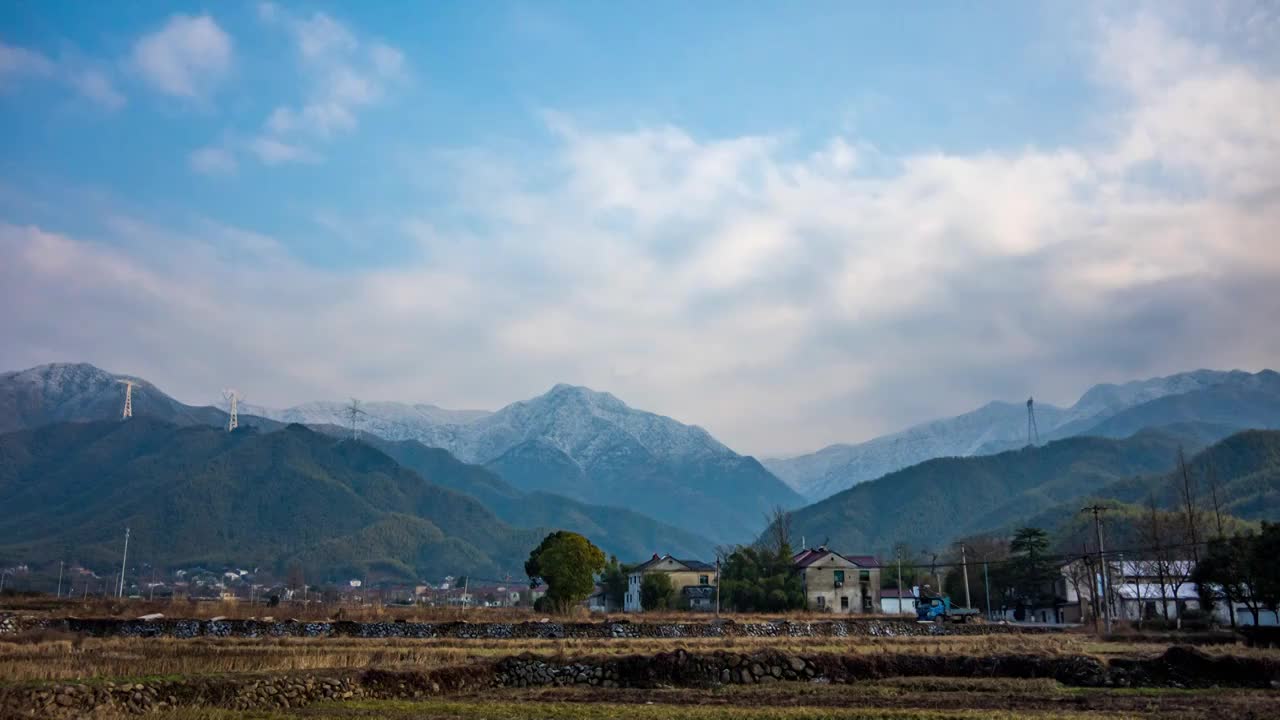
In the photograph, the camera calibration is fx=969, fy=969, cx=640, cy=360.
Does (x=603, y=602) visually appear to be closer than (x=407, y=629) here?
No

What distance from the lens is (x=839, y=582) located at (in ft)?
303

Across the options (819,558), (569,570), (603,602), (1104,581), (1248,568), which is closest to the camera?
(1248,568)

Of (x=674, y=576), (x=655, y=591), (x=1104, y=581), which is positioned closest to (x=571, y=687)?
(x=1104, y=581)

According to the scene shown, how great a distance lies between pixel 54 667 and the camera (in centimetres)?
2500

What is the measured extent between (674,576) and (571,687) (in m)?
80.7

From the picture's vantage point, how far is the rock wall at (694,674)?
70.0 ft

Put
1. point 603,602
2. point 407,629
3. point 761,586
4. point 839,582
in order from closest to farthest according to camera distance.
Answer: point 407,629, point 761,586, point 839,582, point 603,602

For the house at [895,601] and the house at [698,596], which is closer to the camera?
the house at [698,596]

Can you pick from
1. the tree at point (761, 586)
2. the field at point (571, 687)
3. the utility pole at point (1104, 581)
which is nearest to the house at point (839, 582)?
the tree at point (761, 586)

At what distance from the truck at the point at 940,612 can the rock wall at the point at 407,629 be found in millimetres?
12486

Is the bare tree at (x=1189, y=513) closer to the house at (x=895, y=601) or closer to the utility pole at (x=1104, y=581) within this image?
the utility pole at (x=1104, y=581)

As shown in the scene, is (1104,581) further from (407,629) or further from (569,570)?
(407,629)

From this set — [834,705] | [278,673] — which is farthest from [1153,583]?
[278,673]

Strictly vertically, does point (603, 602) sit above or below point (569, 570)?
below
